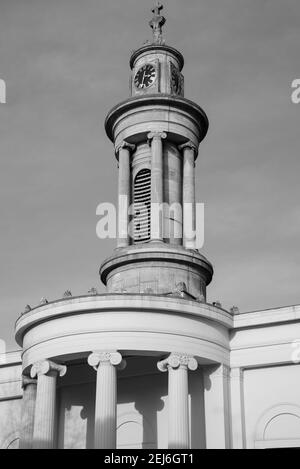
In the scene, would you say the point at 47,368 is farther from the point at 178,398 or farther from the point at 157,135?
the point at 157,135

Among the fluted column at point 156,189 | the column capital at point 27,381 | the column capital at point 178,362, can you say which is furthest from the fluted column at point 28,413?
the fluted column at point 156,189

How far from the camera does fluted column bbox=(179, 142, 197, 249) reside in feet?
129

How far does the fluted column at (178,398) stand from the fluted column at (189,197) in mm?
8593

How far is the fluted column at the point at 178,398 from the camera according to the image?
3045 centimetres

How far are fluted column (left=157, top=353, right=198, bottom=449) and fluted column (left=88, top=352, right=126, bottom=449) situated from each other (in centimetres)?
209

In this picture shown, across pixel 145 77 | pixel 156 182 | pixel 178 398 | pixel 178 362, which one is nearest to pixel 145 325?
pixel 178 362

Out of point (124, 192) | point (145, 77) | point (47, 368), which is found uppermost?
point (145, 77)

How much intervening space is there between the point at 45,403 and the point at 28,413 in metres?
3.10

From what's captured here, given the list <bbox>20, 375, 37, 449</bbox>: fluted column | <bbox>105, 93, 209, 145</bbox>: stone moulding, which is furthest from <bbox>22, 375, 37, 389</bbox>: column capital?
<bbox>105, 93, 209, 145</bbox>: stone moulding

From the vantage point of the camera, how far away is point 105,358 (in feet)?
102
